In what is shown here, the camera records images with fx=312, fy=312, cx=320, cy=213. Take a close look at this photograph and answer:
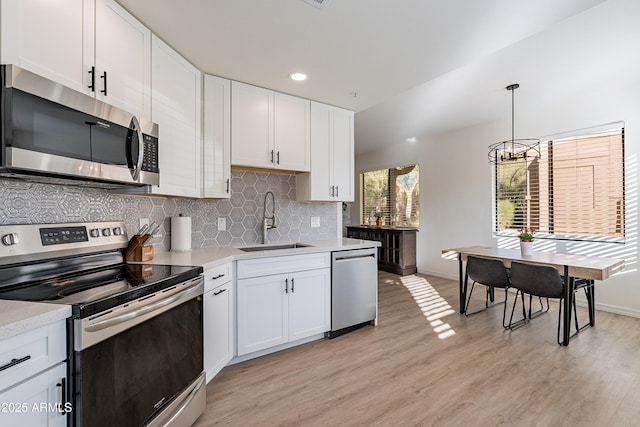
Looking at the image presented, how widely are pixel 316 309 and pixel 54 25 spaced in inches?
98.2

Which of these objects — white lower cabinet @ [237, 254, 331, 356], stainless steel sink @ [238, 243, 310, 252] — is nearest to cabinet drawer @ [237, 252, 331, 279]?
white lower cabinet @ [237, 254, 331, 356]

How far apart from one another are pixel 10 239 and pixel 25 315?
2.50 ft

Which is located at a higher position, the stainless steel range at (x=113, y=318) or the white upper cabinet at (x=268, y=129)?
the white upper cabinet at (x=268, y=129)

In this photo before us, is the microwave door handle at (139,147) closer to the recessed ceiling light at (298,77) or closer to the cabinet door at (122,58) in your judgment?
the cabinet door at (122,58)

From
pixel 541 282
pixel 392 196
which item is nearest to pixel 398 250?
pixel 392 196

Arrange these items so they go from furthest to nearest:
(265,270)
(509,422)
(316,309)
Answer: (316,309), (265,270), (509,422)

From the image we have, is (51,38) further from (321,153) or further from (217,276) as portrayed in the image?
(321,153)

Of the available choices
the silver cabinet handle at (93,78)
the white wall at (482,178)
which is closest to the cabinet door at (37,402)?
the silver cabinet handle at (93,78)

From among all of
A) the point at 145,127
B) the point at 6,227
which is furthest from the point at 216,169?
the point at 6,227

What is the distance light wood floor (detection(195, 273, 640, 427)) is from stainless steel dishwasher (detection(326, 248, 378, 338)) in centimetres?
14

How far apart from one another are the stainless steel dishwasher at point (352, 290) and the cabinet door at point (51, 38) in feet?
7.15

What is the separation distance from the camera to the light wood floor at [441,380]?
1.84m

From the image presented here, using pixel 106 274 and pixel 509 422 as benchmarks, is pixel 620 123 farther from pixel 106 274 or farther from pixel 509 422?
pixel 106 274

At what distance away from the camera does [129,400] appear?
4.13ft
